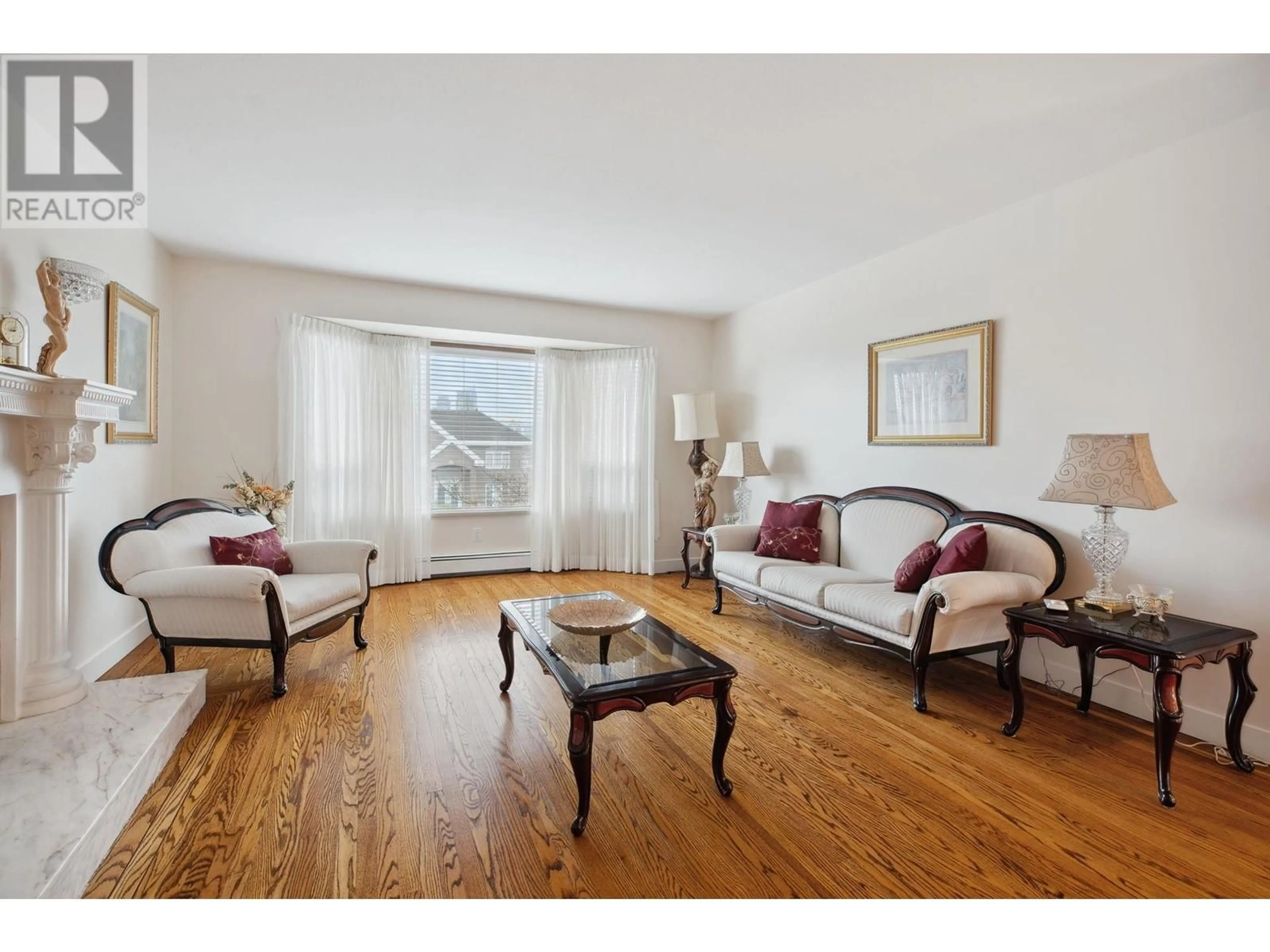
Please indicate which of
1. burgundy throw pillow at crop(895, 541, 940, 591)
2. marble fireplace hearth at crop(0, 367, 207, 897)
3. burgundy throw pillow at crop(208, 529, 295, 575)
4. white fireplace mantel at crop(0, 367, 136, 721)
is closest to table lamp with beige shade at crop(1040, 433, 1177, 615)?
burgundy throw pillow at crop(895, 541, 940, 591)

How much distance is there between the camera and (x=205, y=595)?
270 centimetres

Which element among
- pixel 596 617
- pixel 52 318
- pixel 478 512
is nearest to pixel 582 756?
pixel 596 617

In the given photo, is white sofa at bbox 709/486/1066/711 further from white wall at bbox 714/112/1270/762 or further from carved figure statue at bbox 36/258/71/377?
carved figure statue at bbox 36/258/71/377

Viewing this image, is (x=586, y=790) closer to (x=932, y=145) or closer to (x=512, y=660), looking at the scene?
(x=512, y=660)

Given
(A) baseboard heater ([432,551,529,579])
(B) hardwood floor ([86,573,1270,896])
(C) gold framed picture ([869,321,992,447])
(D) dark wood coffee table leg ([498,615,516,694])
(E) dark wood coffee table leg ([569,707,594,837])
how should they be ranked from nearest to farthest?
1. (B) hardwood floor ([86,573,1270,896])
2. (E) dark wood coffee table leg ([569,707,594,837])
3. (D) dark wood coffee table leg ([498,615,516,694])
4. (C) gold framed picture ([869,321,992,447])
5. (A) baseboard heater ([432,551,529,579])

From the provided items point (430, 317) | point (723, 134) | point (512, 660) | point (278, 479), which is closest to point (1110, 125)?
point (723, 134)

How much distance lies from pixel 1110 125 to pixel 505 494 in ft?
16.6

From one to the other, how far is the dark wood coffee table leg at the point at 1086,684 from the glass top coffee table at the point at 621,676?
1790mm

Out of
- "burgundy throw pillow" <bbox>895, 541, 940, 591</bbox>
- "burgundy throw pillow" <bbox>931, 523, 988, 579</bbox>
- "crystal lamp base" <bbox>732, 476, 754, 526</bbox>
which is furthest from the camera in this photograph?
"crystal lamp base" <bbox>732, 476, 754, 526</bbox>

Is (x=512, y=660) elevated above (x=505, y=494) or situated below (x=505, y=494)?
below

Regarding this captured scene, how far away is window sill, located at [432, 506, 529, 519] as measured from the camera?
18.3ft

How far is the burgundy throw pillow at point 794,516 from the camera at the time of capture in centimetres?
425

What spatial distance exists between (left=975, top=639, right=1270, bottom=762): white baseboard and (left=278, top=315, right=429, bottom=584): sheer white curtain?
4.45m
